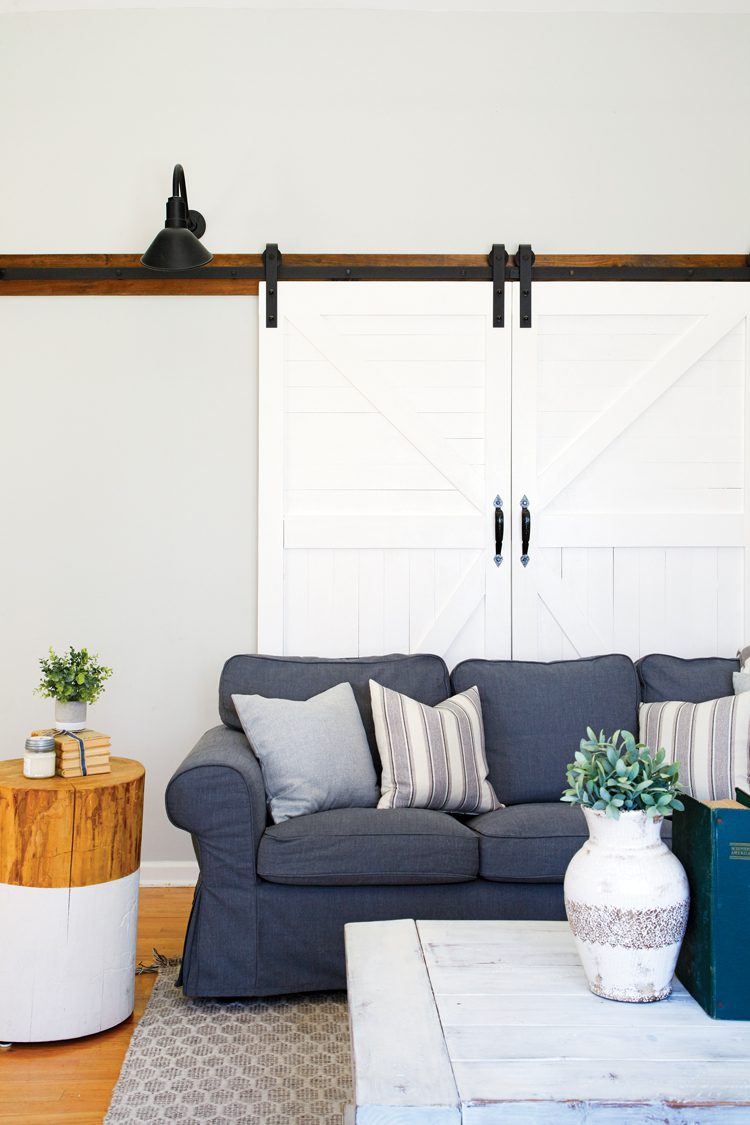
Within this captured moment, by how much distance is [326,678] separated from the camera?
10.9 feet

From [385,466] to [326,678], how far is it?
3.06 feet

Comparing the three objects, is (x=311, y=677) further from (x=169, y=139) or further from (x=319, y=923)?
(x=169, y=139)

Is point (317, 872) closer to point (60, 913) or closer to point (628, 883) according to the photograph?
point (60, 913)

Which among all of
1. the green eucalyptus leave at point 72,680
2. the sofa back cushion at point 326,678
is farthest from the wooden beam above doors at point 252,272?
the green eucalyptus leave at point 72,680

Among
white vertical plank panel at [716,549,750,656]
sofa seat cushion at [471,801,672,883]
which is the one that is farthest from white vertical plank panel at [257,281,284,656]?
white vertical plank panel at [716,549,750,656]

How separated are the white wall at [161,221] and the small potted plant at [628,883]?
7.60ft

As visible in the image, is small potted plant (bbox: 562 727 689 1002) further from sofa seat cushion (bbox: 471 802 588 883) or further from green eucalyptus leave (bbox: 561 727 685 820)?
sofa seat cushion (bbox: 471 802 588 883)

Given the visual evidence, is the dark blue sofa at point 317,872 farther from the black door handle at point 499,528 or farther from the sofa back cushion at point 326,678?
the black door handle at point 499,528

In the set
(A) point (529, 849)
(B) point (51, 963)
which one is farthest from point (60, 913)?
(A) point (529, 849)

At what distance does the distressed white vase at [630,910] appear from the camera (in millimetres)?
1613

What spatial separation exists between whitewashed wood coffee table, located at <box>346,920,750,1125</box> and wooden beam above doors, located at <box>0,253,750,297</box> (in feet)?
8.77

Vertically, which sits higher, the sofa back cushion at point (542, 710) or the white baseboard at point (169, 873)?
the sofa back cushion at point (542, 710)

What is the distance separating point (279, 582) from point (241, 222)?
1.43 m

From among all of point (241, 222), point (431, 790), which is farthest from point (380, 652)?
point (241, 222)
